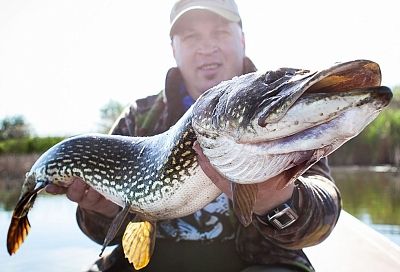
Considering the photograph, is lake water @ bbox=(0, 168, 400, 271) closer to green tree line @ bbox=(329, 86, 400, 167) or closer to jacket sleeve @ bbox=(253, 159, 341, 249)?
jacket sleeve @ bbox=(253, 159, 341, 249)

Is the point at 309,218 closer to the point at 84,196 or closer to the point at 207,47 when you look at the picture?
the point at 84,196

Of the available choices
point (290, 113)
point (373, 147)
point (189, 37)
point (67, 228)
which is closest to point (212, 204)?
point (189, 37)

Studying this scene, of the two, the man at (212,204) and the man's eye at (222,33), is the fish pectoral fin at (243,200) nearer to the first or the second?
the man at (212,204)

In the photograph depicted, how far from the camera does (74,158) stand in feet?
8.10

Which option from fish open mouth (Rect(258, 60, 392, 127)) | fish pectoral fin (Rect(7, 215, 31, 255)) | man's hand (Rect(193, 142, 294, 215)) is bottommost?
fish pectoral fin (Rect(7, 215, 31, 255))

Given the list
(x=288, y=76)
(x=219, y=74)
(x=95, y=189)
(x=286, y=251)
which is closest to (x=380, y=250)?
(x=286, y=251)

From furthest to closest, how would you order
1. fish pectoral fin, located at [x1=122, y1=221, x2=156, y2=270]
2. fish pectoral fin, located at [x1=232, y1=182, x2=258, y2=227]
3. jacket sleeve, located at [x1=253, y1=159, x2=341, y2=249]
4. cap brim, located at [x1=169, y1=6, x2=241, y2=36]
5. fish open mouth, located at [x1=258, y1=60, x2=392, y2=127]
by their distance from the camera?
cap brim, located at [x1=169, y1=6, x2=241, y2=36] < fish pectoral fin, located at [x1=122, y1=221, x2=156, y2=270] < jacket sleeve, located at [x1=253, y1=159, x2=341, y2=249] < fish pectoral fin, located at [x1=232, y1=182, x2=258, y2=227] < fish open mouth, located at [x1=258, y1=60, x2=392, y2=127]

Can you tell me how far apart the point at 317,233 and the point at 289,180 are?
67 cm

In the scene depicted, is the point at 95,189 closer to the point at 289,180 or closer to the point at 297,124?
the point at 289,180

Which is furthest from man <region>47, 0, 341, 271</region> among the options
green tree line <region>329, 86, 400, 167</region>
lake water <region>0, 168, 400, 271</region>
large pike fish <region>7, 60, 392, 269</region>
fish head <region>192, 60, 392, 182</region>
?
green tree line <region>329, 86, 400, 167</region>

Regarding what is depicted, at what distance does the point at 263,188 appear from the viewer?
1.87m

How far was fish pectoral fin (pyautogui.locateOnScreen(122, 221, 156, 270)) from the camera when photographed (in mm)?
2256

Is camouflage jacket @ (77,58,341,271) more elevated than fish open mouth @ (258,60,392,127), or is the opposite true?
fish open mouth @ (258,60,392,127)

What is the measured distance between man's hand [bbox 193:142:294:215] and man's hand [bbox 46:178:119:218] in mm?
862
